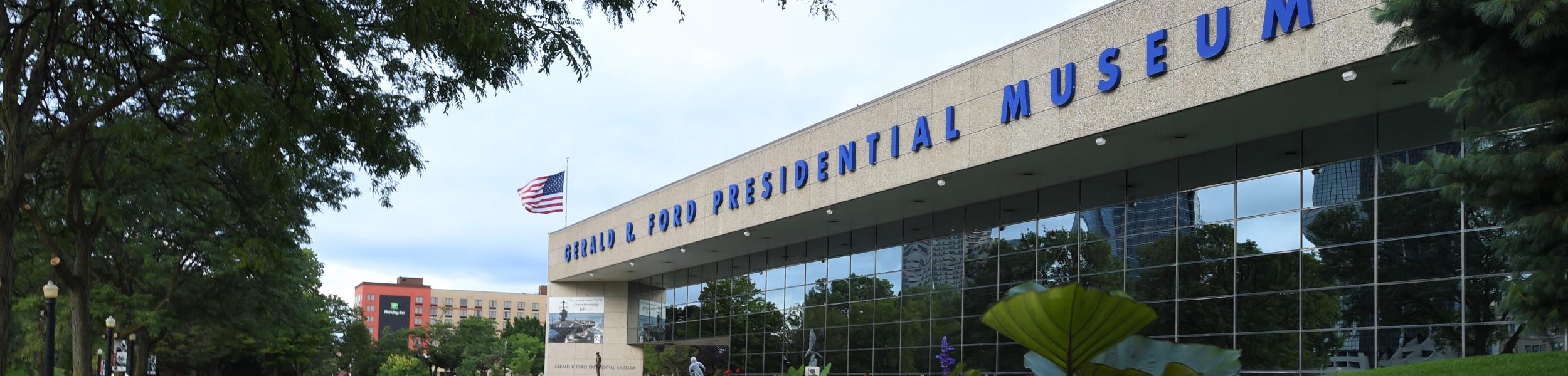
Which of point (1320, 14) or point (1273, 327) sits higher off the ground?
point (1320, 14)

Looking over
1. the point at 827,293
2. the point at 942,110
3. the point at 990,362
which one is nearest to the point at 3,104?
the point at 942,110

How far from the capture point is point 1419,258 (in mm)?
18781

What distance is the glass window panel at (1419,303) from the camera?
18.3 metres

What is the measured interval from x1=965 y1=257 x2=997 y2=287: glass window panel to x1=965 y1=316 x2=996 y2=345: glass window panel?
31.0 inches

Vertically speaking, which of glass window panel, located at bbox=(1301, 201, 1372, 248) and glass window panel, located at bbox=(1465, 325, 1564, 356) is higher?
glass window panel, located at bbox=(1301, 201, 1372, 248)

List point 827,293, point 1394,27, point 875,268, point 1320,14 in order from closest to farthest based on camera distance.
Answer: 1. point 1394,27
2. point 1320,14
3. point 875,268
4. point 827,293

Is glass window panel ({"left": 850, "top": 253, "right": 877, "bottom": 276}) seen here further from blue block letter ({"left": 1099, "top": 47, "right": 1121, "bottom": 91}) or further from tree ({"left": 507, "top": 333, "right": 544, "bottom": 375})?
tree ({"left": 507, "top": 333, "right": 544, "bottom": 375})

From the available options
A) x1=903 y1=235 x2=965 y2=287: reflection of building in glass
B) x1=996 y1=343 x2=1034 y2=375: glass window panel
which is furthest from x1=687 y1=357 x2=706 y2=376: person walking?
x1=996 y1=343 x2=1034 y2=375: glass window panel

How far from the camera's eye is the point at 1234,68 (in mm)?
17641

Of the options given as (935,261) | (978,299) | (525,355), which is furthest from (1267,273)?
(525,355)

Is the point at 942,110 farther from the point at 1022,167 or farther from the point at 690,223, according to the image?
the point at 690,223

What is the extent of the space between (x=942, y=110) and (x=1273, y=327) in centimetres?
665

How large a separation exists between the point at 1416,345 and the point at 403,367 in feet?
322

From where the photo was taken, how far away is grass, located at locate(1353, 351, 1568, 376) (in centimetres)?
1452
